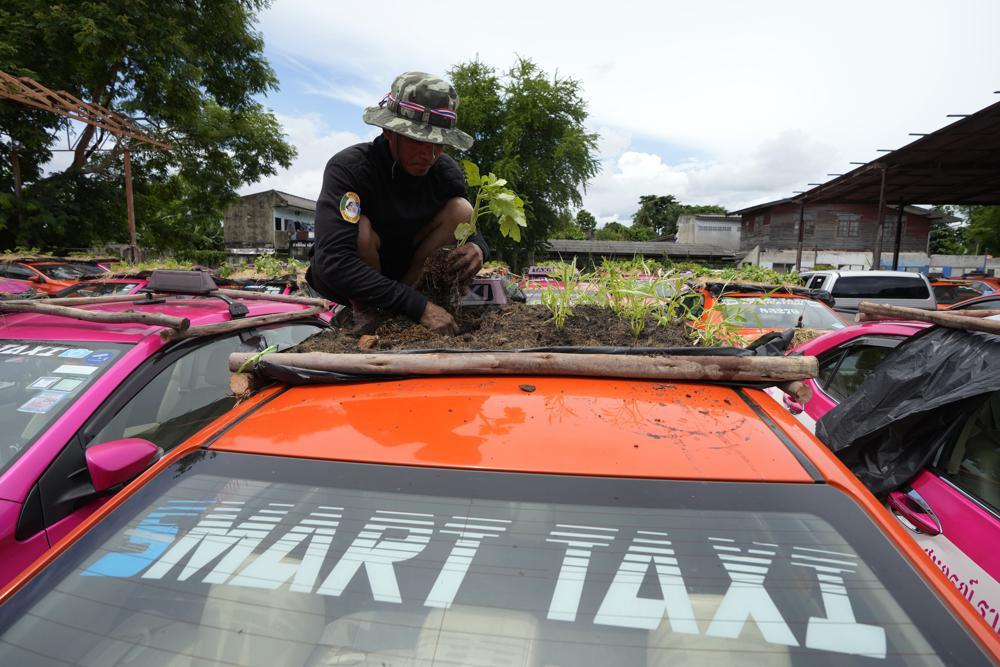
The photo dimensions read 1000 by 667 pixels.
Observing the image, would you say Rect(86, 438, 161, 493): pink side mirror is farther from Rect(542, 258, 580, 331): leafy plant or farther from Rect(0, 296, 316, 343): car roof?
Rect(542, 258, 580, 331): leafy plant

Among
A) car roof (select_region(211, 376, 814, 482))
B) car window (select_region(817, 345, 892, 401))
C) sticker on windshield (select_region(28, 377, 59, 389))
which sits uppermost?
car roof (select_region(211, 376, 814, 482))

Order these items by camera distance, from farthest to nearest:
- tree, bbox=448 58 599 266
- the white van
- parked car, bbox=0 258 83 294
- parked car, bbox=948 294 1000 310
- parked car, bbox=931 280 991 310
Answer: tree, bbox=448 58 599 266
parked car, bbox=931 280 991 310
parked car, bbox=0 258 83 294
the white van
parked car, bbox=948 294 1000 310

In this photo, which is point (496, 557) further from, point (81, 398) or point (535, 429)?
point (81, 398)

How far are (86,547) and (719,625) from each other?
4.05 feet

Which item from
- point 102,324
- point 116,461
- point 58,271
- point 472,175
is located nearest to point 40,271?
point 58,271

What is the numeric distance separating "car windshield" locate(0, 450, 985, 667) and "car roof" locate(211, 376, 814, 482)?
4 centimetres

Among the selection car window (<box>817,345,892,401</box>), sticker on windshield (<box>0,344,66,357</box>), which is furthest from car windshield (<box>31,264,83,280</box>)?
car window (<box>817,345,892,401</box>)

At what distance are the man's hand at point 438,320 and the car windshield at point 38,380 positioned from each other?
1.35 m

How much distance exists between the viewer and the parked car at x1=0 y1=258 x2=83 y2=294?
1222 cm

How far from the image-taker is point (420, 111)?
2.13 m

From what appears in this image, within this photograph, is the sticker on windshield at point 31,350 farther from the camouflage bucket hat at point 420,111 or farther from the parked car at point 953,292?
the parked car at point 953,292

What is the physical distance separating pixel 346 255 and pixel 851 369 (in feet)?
11.7

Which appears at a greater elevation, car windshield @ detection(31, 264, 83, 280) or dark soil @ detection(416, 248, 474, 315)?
dark soil @ detection(416, 248, 474, 315)

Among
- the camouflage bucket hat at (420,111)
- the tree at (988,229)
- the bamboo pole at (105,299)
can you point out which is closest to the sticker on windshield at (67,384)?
the bamboo pole at (105,299)
